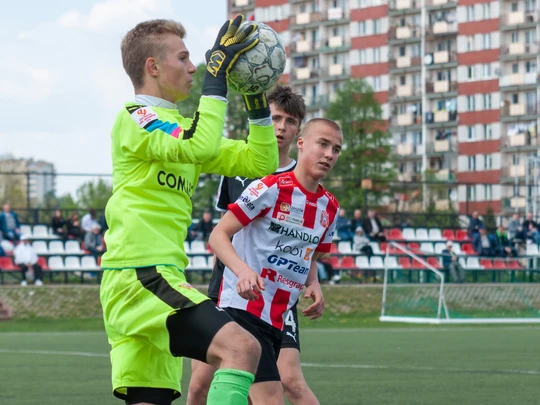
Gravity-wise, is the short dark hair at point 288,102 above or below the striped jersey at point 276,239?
above

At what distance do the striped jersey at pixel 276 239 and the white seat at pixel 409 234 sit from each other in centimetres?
2799

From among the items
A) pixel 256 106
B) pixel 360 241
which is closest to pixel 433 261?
pixel 360 241

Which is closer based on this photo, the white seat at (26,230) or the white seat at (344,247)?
the white seat at (26,230)

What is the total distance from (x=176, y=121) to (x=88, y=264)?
21819 mm

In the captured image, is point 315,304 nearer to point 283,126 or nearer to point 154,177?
point 283,126

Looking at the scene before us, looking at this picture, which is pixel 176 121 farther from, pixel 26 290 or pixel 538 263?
pixel 538 263

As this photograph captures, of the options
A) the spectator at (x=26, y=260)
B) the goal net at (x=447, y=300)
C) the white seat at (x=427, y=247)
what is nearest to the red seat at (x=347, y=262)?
the goal net at (x=447, y=300)

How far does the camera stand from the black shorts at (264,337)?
559 cm

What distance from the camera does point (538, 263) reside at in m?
28.1

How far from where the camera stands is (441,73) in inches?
4045

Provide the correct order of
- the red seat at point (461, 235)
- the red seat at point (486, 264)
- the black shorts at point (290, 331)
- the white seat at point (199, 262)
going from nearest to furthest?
the black shorts at point (290, 331) → the red seat at point (486, 264) → the white seat at point (199, 262) → the red seat at point (461, 235)

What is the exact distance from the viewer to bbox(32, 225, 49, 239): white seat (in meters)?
27.7

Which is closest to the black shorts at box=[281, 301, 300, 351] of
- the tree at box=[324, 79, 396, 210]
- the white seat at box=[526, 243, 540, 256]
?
the white seat at box=[526, 243, 540, 256]

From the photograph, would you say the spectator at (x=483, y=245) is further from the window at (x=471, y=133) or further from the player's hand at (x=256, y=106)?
the window at (x=471, y=133)
